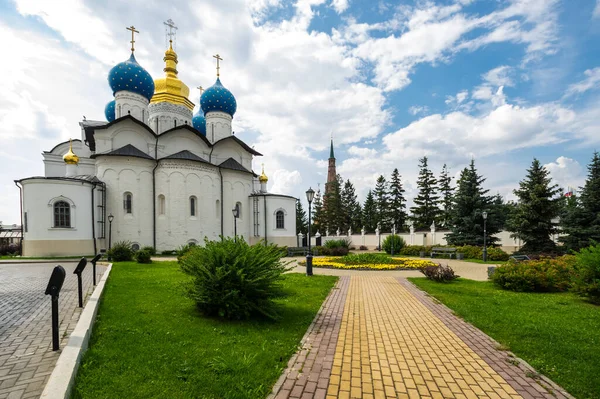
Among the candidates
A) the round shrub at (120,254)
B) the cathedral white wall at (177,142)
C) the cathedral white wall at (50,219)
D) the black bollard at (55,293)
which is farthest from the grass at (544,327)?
the cathedral white wall at (177,142)

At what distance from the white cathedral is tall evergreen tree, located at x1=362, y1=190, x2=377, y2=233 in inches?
866

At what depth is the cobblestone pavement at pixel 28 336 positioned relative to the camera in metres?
2.97

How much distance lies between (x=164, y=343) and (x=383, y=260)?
13343 mm

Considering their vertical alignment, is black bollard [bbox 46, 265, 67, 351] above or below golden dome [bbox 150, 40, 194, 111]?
below

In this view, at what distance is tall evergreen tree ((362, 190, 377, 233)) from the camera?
4703 cm

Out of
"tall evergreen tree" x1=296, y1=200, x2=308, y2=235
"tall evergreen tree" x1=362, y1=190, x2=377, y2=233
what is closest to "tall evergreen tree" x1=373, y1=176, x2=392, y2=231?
"tall evergreen tree" x1=362, y1=190, x2=377, y2=233

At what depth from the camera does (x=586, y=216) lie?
700 inches

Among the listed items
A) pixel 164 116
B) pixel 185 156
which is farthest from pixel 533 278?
pixel 164 116

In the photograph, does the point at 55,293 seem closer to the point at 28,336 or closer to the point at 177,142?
the point at 28,336

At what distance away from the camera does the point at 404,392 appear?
10.2 feet

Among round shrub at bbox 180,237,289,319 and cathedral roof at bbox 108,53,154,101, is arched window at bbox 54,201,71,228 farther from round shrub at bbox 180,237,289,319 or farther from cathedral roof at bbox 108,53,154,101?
round shrub at bbox 180,237,289,319

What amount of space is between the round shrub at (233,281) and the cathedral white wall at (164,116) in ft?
85.9

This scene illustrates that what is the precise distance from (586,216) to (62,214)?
33776mm

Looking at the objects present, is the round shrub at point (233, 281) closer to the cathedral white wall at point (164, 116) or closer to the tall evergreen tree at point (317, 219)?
the cathedral white wall at point (164, 116)
